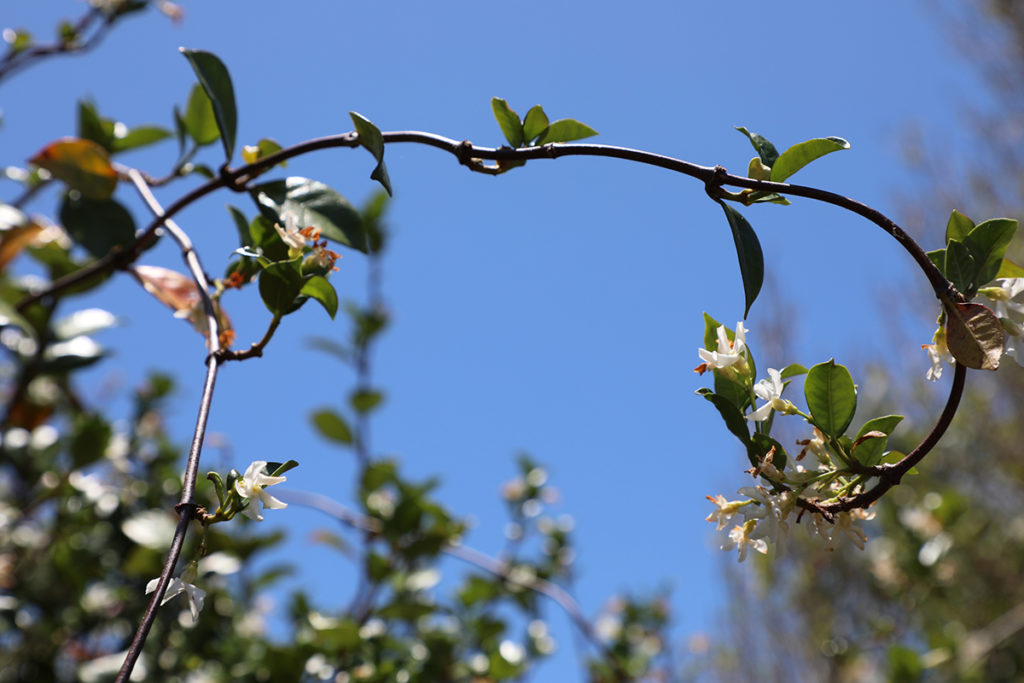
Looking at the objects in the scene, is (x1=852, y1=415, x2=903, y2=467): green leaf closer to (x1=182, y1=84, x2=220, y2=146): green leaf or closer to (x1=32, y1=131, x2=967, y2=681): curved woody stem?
(x1=32, y1=131, x2=967, y2=681): curved woody stem

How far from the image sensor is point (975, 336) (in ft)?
1.65

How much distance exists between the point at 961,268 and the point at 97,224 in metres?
0.83

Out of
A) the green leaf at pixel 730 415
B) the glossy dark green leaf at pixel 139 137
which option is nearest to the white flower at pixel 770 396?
the green leaf at pixel 730 415

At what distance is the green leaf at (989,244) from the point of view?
1.73ft

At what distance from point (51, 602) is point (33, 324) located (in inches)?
27.6

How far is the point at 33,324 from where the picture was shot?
47.6 inches

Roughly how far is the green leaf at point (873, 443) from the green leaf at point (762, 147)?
197 millimetres

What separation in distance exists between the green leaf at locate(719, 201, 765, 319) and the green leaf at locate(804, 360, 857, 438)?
2.7 inches

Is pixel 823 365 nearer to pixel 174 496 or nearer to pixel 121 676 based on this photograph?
pixel 121 676

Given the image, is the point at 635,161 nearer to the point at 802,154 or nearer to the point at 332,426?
the point at 802,154

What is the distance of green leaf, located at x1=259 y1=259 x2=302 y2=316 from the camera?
25.0 inches

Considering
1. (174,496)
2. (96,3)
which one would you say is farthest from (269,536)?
(96,3)

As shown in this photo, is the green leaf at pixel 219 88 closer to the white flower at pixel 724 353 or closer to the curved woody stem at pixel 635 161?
the curved woody stem at pixel 635 161

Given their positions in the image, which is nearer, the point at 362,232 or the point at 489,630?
the point at 362,232
